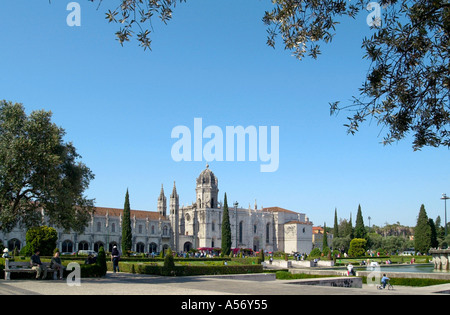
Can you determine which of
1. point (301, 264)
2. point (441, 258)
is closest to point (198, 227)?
point (301, 264)

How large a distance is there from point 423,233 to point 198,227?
38858 millimetres

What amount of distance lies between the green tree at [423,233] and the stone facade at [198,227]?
89.4ft

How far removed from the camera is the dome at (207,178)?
286 ft

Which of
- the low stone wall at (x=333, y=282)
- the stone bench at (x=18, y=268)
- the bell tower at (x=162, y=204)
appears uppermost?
the bell tower at (x=162, y=204)

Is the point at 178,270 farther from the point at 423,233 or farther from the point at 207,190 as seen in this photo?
the point at 207,190

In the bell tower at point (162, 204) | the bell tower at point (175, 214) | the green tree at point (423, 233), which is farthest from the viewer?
Answer: the bell tower at point (162, 204)

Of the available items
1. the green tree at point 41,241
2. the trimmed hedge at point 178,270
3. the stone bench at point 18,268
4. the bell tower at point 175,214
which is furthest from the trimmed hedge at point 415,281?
the bell tower at point 175,214

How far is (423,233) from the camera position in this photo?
6619 centimetres

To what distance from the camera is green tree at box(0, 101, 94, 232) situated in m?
16.5

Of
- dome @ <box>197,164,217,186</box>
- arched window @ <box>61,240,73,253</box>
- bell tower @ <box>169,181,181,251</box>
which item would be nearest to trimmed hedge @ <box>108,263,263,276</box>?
arched window @ <box>61,240,73,253</box>

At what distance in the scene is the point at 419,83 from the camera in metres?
8.05

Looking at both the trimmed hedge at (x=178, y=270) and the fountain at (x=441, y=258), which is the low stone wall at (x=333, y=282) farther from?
the fountain at (x=441, y=258)
